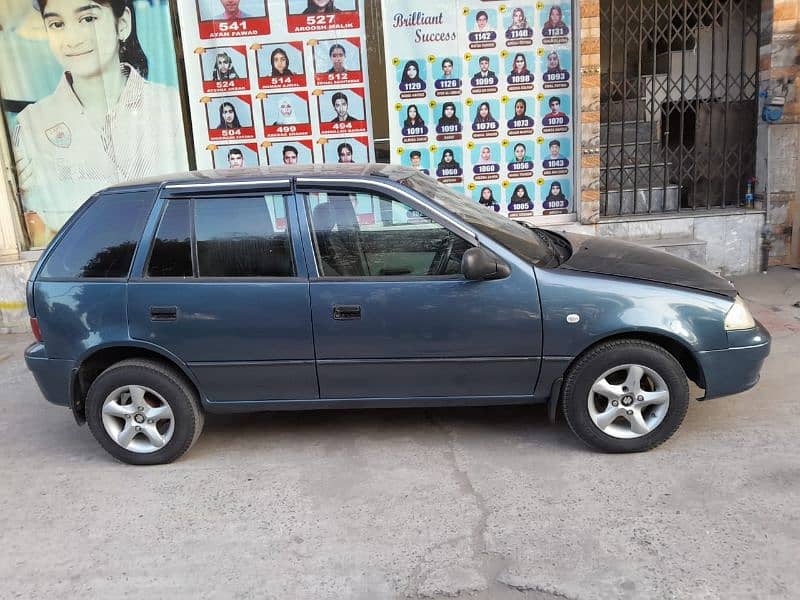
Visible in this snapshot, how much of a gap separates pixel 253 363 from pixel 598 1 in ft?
19.1

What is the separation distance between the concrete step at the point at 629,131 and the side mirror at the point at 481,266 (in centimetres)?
503

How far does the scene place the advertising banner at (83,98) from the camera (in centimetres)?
761

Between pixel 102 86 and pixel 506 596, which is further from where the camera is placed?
pixel 102 86

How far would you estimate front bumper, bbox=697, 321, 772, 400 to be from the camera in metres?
3.97

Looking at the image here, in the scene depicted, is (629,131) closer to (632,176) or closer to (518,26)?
(632,176)

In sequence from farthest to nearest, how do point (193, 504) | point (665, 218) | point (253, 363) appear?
point (665, 218)
point (253, 363)
point (193, 504)

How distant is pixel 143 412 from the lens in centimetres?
423

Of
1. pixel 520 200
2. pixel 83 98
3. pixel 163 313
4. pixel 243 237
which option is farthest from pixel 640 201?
pixel 83 98

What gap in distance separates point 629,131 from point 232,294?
627cm

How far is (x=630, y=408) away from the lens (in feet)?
13.1

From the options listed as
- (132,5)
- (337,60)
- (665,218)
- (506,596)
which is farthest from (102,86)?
(506,596)

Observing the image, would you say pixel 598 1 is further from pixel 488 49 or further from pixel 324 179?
pixel 324 179

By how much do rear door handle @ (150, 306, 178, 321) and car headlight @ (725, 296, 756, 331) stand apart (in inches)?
125

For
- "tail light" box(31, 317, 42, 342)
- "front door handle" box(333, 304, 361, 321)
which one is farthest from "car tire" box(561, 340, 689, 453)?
"tail light" box(31, 317, 42, 342)
